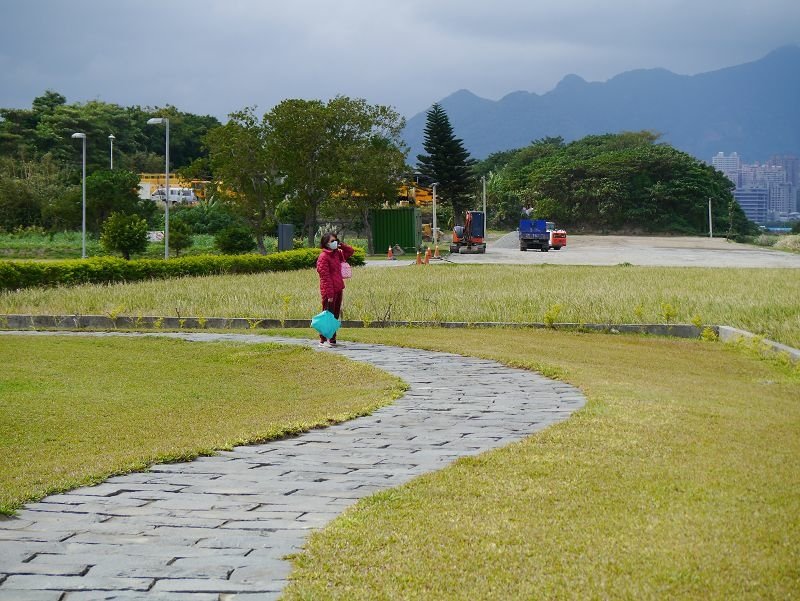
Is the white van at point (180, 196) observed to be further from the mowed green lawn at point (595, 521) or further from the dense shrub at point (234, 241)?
the mowed green lawn at point (595, 521)

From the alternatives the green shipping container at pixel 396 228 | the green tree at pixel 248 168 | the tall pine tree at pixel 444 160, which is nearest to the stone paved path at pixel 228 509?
the green tree at pixel 248 168

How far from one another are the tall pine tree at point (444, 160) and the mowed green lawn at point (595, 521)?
59665 millimetres

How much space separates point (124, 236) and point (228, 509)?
35.2 m

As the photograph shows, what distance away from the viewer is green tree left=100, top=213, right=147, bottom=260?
127 feet

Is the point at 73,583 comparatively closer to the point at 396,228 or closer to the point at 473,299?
the point at 473,299

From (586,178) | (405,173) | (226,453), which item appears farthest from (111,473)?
(586,178)

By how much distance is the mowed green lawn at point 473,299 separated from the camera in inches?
671

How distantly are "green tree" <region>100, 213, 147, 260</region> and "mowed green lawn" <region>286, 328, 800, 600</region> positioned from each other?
33.4 metres

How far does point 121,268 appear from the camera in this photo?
26375 millimetres

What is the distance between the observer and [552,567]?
3.95m

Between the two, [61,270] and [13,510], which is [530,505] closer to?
[13,510]

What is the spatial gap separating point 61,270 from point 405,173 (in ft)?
90.7

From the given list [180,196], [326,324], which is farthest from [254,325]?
[180,196]

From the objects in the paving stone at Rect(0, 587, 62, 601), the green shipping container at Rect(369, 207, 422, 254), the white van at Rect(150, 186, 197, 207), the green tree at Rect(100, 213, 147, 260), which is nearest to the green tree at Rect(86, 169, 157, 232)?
the green tree at Rect(100, 213, 147, 260)
